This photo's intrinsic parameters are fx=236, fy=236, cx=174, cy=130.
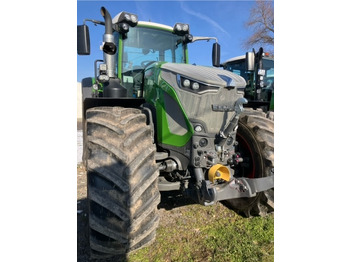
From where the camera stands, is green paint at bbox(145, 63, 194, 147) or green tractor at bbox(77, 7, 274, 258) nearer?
green tractor at bbox(77, 7, 274, 258)

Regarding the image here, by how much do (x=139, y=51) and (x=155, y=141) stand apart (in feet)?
4.84

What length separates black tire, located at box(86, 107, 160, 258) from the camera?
1.87 meters

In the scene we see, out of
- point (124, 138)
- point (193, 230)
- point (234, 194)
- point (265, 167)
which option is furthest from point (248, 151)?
point (124, 138)

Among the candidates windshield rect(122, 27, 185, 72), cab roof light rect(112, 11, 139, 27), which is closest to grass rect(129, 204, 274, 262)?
windshield rect(122, 27, 185, 72)

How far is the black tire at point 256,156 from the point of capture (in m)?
2.74

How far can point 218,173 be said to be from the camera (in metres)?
2.32

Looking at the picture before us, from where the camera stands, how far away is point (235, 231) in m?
2.74

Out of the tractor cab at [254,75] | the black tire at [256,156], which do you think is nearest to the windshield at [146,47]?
the black tire at [256,156]

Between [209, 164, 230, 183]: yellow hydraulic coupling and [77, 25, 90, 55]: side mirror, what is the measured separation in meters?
1.94

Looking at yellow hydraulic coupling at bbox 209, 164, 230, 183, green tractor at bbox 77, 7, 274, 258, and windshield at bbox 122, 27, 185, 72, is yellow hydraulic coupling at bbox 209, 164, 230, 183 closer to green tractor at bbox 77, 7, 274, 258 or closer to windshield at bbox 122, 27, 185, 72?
green tractor at bbox 77, 7, 274, 258

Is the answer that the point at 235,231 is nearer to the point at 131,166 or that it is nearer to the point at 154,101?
the point at 131,166

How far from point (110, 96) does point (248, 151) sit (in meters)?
1.90

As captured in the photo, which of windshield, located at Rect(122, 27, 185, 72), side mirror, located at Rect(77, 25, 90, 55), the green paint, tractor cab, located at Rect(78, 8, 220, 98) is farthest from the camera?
windshield, located at Rect(122, 27, 185, 72)

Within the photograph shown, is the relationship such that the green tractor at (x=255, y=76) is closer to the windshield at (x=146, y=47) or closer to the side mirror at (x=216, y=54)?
the side mirror at (x=216, y=54)
